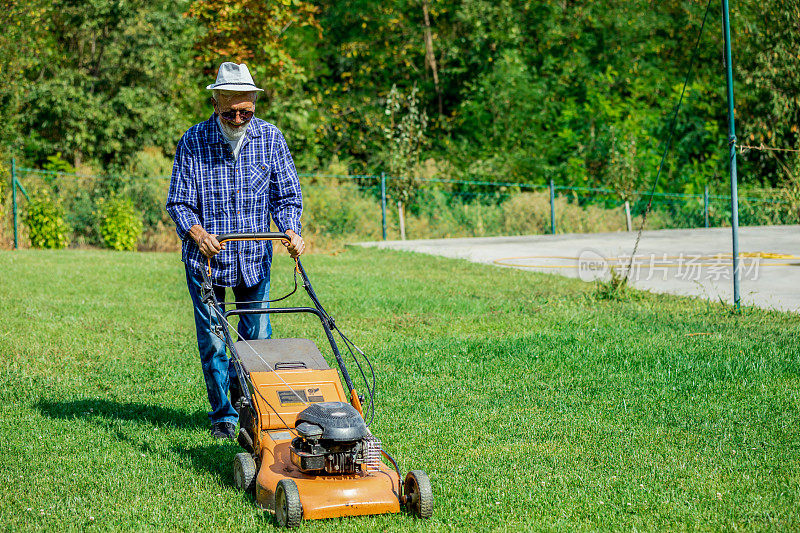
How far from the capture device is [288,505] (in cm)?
341

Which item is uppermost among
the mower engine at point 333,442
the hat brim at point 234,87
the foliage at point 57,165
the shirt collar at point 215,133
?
the foliage at point 57,165

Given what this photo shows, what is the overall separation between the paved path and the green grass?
138 cm

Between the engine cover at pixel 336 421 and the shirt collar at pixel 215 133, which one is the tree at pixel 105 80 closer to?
the shirt collar at pixel 215 133

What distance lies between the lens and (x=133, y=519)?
12.0ft

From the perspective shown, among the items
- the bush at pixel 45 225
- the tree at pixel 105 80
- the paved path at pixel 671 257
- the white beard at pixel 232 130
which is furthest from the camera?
the tree at pixel 105 80

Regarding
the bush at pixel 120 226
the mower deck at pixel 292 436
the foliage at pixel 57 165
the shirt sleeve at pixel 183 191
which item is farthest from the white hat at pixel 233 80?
the foliage at pixel 57 165

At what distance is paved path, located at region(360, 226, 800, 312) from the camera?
32.7 ft

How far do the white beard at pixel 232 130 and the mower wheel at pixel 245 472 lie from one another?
5.58 ft

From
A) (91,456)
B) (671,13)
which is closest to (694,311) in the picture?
(91,456)

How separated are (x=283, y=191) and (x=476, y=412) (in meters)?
1.74

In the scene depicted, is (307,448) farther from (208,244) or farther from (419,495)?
(208,244)

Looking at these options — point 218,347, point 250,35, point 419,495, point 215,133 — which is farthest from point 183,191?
point 250,35

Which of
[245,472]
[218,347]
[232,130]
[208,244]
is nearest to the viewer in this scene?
[245,472]

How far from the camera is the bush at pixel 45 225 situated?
49.0 feet
